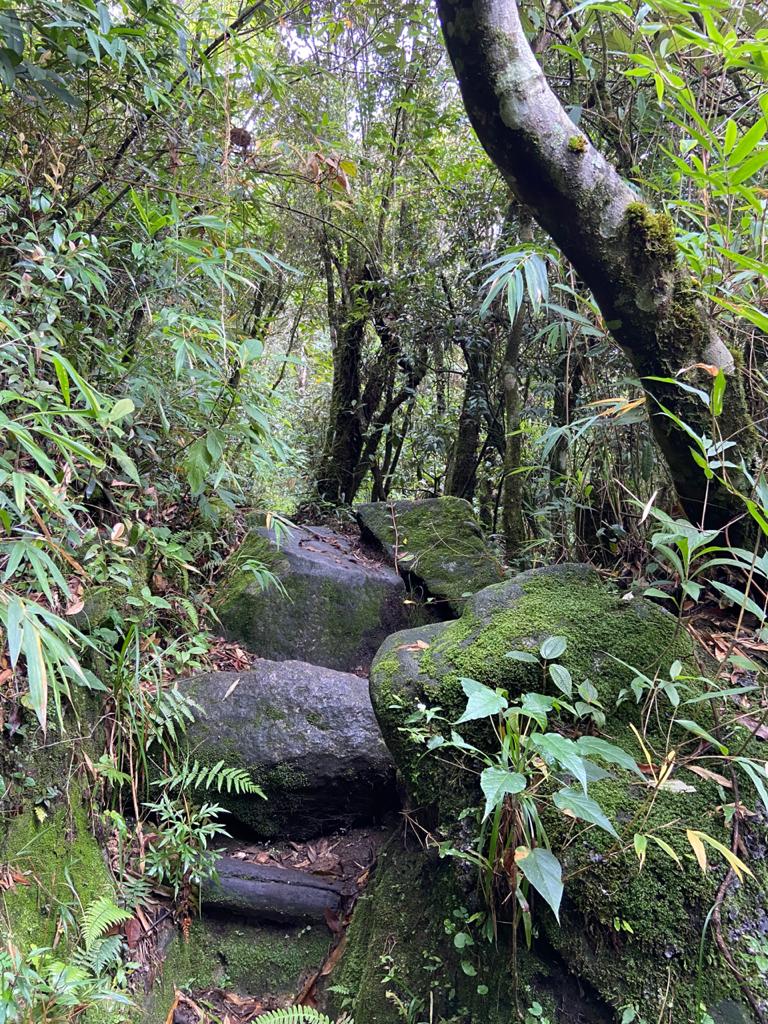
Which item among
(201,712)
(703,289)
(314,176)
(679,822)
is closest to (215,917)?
(201,712)

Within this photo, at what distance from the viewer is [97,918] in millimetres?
1826

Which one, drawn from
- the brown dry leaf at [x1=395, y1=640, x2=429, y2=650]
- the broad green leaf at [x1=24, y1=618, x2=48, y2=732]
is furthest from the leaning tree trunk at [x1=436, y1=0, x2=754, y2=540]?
the broad green leaf at [x1=24, y1=618, x2=48, y2=732]

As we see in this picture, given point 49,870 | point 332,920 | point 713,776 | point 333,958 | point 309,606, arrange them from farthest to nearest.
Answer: point 309,606 → point 332,920 → point 333,958 → point 49,870 → point 713,776

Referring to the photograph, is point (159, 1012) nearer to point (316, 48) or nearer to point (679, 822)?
point (679, 822)

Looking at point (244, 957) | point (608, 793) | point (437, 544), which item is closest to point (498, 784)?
point (608, 793)

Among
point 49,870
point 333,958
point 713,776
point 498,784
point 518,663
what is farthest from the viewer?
point 333,958

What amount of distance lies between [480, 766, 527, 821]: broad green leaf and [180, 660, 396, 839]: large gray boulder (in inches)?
59.5

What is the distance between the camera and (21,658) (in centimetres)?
201

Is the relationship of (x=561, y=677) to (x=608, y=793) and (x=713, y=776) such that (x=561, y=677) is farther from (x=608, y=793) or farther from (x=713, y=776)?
(x=713, y=776)

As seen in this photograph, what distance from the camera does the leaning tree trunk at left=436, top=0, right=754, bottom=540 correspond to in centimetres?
200

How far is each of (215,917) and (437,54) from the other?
21.0 ft

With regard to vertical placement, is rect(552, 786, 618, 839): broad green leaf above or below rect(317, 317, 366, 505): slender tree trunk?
below

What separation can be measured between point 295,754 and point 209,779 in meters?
0.42

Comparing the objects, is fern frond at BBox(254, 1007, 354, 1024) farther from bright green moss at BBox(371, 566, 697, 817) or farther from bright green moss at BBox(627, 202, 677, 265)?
bright green moss at BBox(627, 202, 677, 265)
